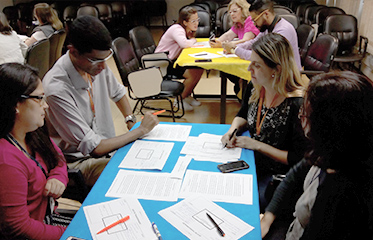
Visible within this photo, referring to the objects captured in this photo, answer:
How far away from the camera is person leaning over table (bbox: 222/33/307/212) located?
166cm

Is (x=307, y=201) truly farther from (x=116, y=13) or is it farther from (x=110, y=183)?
(x=116, y=13)

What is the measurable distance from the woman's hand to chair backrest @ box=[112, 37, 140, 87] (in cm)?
199

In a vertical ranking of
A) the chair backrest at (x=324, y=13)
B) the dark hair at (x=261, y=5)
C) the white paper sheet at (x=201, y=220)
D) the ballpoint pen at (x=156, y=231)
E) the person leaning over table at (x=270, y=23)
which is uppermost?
the dark hair at (x=261, y=5)

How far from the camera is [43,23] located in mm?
4586

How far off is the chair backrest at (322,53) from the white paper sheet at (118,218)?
2686mm

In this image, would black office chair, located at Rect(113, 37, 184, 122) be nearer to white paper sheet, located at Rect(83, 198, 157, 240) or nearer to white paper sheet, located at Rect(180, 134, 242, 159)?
white paper sheet, located at Rect(180, 134, 242, 159)

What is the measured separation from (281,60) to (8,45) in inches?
132

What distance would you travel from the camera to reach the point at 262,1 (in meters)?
3.06

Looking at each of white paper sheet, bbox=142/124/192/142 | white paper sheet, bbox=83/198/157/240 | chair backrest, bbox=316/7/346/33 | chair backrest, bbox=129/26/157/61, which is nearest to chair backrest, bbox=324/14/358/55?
chair backrest, bbox=316/7/346/33

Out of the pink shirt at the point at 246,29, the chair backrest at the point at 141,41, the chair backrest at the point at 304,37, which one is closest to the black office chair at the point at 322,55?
the chair backrest at the point at 304,37

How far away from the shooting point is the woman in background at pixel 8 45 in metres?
3.53

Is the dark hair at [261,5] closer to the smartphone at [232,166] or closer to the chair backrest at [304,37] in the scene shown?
the chair backrest at [304,37]

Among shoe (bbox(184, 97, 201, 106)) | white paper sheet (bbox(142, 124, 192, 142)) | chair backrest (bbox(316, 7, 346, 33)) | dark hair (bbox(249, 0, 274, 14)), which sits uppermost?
dark hair (bbox(249, 0, 274, 14))

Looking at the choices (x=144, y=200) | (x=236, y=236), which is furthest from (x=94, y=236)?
(x=236, y=236)
